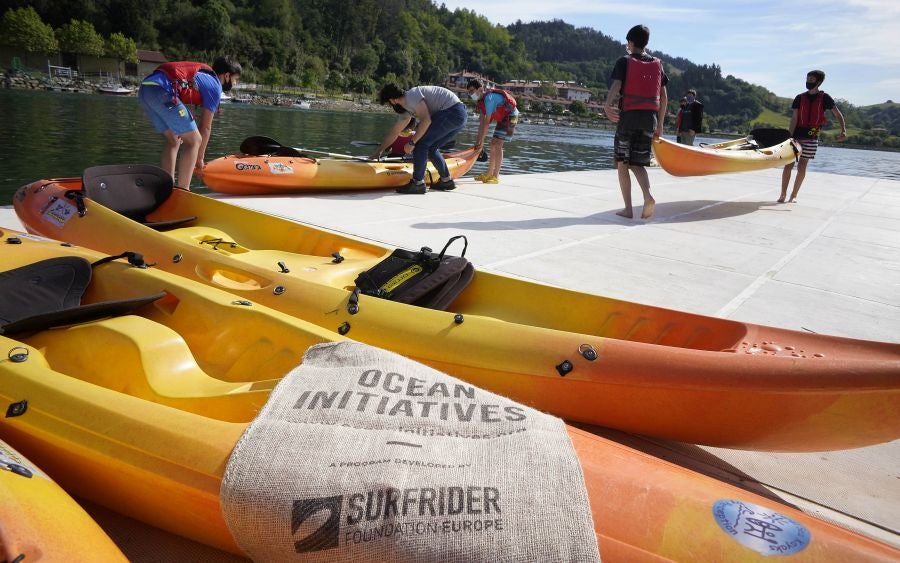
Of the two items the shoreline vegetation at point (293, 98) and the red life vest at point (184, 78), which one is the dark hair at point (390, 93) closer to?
the red life vest at point (184, 78)

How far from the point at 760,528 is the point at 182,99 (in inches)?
249

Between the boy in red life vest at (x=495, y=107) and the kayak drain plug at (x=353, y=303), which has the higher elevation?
the boy in red life vest at (x=495, y=107)

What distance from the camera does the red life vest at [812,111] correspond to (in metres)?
7.88

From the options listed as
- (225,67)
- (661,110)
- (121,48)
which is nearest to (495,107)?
(661,110)

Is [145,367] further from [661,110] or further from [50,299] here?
[661,110]

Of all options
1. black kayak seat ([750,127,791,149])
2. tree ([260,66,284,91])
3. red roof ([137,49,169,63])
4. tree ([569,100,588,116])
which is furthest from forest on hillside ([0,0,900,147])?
black kayak seat ([750,127,791,149])

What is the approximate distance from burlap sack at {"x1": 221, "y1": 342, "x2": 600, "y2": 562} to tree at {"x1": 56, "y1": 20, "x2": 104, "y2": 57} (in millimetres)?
86681

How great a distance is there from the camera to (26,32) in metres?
66.9

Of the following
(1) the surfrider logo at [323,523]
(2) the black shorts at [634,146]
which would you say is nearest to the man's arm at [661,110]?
(2) the black shorts at [634,146]

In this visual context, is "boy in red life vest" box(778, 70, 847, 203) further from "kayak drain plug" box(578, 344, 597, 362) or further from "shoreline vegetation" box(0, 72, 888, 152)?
"shoreline vegetation" box(0, 72, 888, 152)

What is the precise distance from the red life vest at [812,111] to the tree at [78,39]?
83555mm

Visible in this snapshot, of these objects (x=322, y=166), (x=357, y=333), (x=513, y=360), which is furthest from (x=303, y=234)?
(x=322, y=166)

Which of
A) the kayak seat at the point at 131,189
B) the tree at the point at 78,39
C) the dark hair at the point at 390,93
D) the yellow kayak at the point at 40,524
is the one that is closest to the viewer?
the yellow kayak at the point at 40,524

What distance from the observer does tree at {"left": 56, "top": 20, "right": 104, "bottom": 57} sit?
2817 inches
